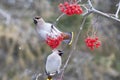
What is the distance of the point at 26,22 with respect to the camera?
9.04m

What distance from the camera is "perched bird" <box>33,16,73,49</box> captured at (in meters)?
3.75

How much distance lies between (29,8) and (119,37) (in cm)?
161

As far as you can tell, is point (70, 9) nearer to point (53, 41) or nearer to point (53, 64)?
point (53, 41)

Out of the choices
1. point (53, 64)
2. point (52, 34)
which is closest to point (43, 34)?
point (52, 34)

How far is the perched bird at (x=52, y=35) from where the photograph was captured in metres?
3.75

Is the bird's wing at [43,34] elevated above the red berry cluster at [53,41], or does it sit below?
above

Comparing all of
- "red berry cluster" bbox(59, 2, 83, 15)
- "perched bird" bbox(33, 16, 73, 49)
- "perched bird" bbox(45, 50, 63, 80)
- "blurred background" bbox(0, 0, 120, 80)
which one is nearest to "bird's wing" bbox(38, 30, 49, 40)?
"perched bird" bbox(33, 16, 73, 49)

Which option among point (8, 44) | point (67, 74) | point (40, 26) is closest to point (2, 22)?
point (8, 44)

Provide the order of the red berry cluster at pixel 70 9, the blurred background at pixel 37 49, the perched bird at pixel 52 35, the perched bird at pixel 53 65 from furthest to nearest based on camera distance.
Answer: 1. the blurred background at pixel 37 49
2. the perched bird at pixel 53 65
3. the perched bird at pixel 52 35
4. the red berry cluster at pixel 70 9

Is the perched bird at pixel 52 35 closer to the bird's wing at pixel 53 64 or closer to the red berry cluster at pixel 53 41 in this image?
the red berry cluster at pixel 53 41

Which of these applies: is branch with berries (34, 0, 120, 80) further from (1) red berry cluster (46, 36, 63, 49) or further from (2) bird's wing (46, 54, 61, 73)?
(2) bird's wing (46, 54, 61, 73)

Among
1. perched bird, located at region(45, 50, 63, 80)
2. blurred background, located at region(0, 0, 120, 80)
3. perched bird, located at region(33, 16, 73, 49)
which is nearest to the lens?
perched bird, located at region(33, 16, 73, 49)

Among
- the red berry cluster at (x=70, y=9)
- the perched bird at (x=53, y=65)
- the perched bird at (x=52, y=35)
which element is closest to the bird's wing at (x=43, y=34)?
the perched bird at (x=52, y=35)

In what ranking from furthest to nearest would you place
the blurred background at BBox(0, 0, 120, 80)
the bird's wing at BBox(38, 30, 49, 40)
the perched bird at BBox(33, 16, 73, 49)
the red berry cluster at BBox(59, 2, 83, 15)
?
the blurred background at BBox(0, 0, 120, 80) → the bird's wing at BBox(38, 30, 49, 40) → the perched bird at BBox(33, 16, 73, 49) → the red berry cluster at BBox(59, 2, 83, 15)
